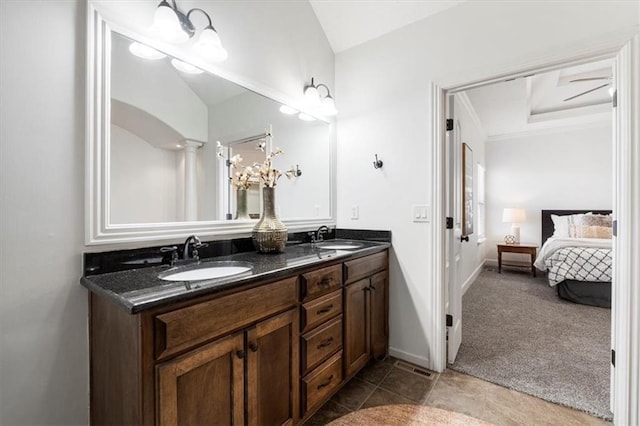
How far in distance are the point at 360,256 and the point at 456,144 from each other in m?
1.16

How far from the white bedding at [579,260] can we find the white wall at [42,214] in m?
4.58

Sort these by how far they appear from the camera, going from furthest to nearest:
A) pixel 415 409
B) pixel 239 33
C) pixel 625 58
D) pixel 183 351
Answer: pixel 239 33
pixel 415 409
pixel 625 58
pixel 183 351

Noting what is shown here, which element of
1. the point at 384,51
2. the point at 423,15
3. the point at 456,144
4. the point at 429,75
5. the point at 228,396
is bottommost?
the point at 228,396

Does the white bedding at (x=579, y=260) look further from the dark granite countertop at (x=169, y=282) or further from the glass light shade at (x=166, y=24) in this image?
the glass light shade at (x=166, y=24)

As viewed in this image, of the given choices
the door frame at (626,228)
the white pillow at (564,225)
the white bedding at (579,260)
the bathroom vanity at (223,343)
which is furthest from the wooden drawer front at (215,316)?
the white pillow at (564,225)

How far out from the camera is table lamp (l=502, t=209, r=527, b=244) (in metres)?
5.09

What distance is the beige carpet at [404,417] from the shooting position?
148 cm

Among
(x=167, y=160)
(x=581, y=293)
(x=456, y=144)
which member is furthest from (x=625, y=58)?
(x=581, y=293)

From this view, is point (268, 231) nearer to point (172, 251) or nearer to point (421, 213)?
point (172, 251)

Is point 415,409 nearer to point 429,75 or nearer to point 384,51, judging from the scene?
point 429,75

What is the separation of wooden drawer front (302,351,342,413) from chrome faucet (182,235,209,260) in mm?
853

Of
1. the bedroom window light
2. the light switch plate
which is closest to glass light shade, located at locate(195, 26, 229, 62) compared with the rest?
the light switch plate

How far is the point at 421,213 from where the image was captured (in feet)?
6.88

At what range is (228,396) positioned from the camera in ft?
3.64
